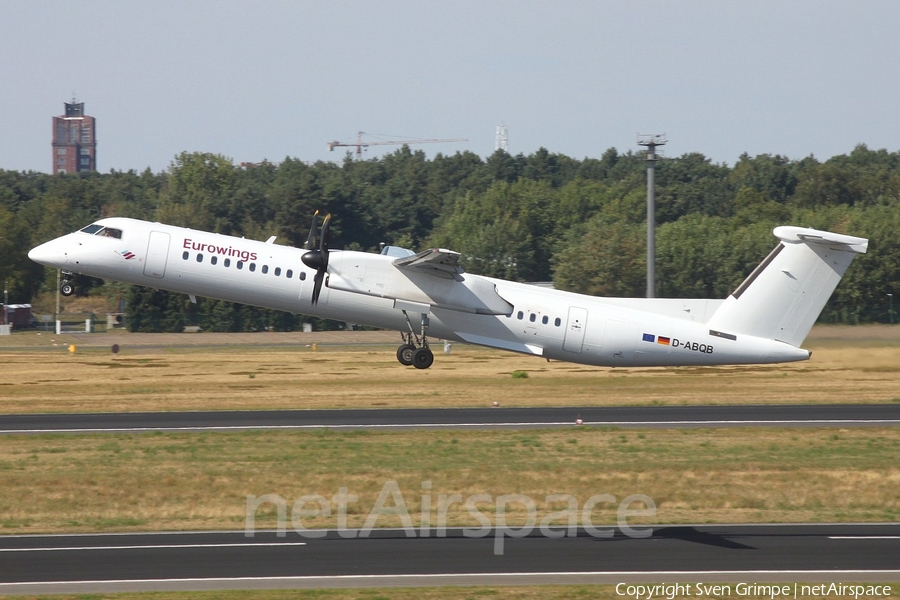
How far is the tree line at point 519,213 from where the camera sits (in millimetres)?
78562

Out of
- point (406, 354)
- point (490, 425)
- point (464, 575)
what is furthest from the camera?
point (490, 425)

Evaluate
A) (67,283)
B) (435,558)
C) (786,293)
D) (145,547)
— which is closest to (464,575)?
(435,558)

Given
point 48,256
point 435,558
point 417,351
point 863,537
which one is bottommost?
point 435,558

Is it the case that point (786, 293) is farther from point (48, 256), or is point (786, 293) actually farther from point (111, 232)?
point (48, 256)

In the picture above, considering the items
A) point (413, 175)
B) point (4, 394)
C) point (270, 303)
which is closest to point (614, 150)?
point (413, 175)

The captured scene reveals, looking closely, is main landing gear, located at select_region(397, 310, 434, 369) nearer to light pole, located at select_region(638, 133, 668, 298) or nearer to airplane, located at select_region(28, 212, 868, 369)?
airplane, located at select_region(28, 212, 868, 369)

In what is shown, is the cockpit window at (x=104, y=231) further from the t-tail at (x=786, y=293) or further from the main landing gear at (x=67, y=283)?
the t-tail at (x=786, y=293)

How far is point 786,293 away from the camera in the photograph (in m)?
29.7

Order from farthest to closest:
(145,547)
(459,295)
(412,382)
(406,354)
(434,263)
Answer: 1. (412,382)
2. (459,295)
3. (406,354)
4. (434,263)
5. (145,547)

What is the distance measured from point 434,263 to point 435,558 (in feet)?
28.5

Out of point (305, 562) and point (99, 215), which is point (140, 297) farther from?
point (305, 562)

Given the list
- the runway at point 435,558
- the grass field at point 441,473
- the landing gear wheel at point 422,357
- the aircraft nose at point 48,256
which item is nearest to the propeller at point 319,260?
the landing gear wheel at point 422,357

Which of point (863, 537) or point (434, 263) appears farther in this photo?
point (434, 263)

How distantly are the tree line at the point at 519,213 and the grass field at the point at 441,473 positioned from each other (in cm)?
1885
